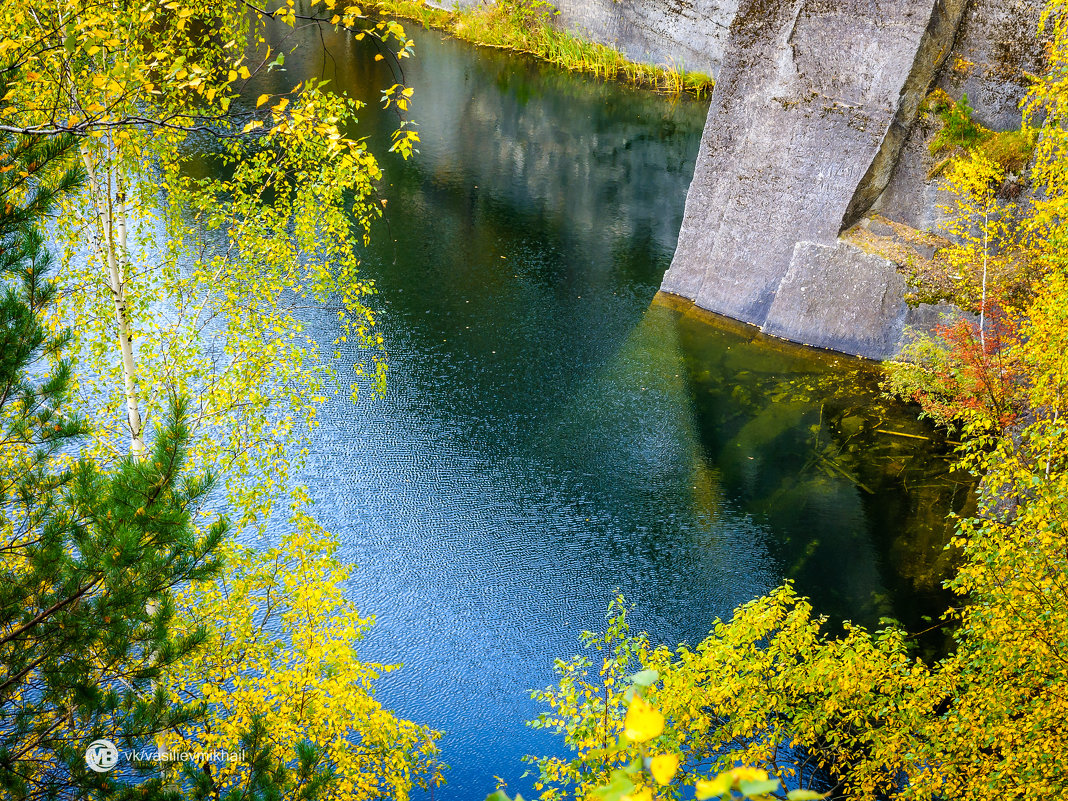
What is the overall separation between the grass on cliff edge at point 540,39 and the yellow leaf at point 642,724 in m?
32.0

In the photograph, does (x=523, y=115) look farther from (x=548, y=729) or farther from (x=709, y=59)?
(x=548, y=729)

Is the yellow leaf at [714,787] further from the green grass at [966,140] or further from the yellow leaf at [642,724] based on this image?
the green grass at [966,140]

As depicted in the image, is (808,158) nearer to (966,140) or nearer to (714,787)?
(966,140)

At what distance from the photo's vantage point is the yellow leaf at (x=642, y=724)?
1673 mm

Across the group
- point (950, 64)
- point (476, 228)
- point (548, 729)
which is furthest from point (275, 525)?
point (950, 64)

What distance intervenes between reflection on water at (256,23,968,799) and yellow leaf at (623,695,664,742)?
7074mm

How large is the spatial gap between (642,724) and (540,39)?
34890 mm

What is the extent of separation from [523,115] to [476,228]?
905 cm

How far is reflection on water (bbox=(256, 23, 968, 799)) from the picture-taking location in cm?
980

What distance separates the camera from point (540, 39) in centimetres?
3338

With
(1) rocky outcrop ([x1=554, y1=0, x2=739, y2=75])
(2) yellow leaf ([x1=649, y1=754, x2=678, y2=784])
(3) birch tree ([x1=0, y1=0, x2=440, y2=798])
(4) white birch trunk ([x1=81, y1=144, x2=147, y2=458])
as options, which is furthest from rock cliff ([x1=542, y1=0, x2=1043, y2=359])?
(2) yellow leaf ([x1=649, y1=754, x2=678, y2=784])

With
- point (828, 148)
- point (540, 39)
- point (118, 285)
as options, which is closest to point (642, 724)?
point (118, 285)

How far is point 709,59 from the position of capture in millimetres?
31484

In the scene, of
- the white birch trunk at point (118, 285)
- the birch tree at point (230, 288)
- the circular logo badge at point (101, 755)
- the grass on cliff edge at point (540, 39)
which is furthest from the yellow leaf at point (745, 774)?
the grass on cliff edge at point (540, 39)
